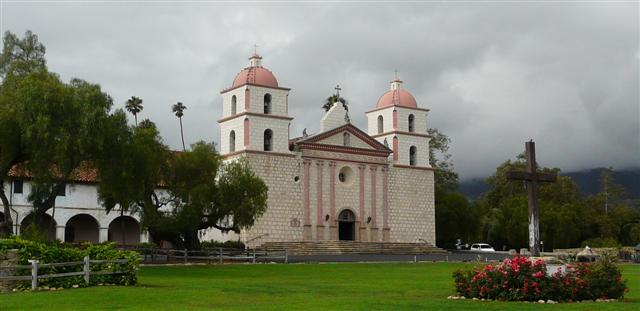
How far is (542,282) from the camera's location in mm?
18703

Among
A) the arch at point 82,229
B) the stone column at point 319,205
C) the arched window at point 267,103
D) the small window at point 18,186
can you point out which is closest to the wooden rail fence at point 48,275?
the small window at point 18,186

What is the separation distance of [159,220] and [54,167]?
37.6 ft

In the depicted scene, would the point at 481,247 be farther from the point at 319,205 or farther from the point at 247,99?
the point at 247,99

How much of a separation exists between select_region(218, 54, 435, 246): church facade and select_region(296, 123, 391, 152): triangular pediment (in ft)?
0.24

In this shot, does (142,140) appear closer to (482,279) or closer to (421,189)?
(482,279)

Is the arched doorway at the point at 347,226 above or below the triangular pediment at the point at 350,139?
below

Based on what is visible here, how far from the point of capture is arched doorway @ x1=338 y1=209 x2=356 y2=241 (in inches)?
2429

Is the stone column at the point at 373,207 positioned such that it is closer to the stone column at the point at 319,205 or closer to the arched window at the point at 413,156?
the stone column at the point at 319,205

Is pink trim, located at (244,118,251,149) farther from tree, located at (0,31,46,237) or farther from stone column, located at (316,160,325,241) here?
tree, located at (0,31,46,237)

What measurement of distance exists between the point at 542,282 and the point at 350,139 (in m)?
44.0

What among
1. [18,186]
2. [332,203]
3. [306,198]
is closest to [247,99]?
[306,198]

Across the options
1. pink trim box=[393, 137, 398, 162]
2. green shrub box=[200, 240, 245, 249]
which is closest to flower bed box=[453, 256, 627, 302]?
green shrub box=[200, 240, 245, 249]

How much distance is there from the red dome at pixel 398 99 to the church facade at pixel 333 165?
0.26ft

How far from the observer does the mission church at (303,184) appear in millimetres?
56562
